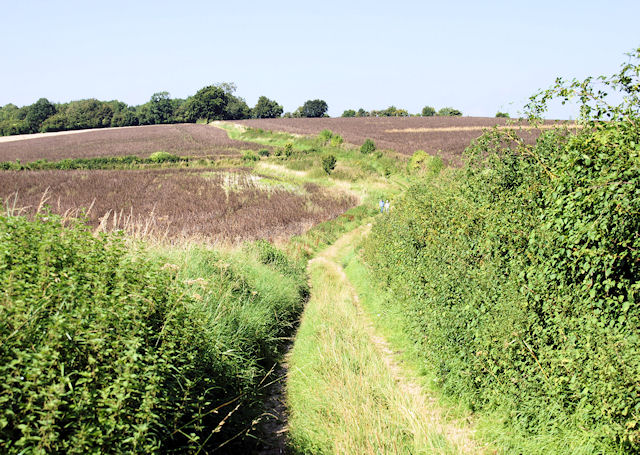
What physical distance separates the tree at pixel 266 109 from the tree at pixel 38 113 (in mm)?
42662

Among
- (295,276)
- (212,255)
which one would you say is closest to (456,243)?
(212,255)

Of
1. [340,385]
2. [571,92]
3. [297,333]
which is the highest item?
[571,92]

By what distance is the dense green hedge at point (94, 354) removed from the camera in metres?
3.00

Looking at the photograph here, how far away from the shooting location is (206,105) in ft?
342

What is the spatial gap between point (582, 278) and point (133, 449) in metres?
4.38

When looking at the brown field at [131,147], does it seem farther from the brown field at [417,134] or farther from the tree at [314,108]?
the tree at [314,108]

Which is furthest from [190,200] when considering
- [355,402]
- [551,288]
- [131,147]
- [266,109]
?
[266,109]

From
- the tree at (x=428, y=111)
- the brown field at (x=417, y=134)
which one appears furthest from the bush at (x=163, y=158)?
the tree at (x=428, y=111)

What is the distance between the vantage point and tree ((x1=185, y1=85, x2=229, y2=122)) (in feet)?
342

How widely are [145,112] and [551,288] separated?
114538mm

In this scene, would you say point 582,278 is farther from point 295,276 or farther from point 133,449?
point 295,276

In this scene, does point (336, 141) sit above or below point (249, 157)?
above

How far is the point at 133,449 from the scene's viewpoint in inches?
128

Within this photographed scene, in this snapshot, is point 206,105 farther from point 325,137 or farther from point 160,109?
point 325,137
